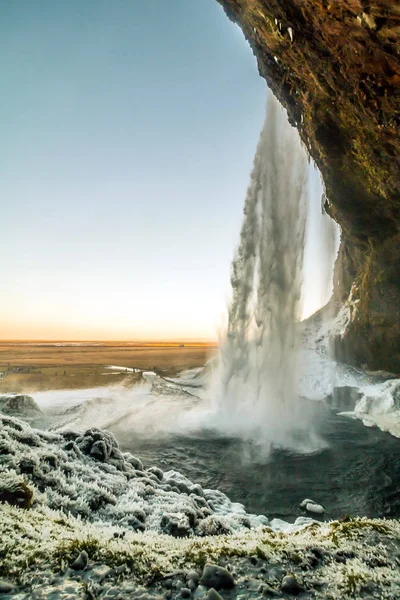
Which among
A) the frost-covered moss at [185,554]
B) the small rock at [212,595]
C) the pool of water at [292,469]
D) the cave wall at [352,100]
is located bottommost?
the pool of water at [292,469]

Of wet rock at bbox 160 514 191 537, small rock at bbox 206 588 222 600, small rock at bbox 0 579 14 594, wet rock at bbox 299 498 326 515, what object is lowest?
wet rock at bbox 299 498 326 515

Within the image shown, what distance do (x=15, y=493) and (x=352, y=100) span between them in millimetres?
13774

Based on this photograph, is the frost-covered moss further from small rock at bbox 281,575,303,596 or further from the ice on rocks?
the ice on rocks

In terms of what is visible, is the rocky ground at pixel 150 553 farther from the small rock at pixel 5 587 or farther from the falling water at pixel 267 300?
the falling water at pixel 267 300

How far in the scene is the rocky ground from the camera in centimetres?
312

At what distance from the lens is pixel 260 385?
22.7 m

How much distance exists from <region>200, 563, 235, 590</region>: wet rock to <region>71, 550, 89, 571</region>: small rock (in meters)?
1.29

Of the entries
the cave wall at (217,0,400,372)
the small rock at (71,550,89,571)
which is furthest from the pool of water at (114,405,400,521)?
the cave wall at (217,0,400,372)

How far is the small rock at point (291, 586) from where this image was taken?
3227 mm

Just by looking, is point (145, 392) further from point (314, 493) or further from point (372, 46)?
point (372, 46)

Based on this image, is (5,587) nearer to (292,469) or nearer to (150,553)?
(150,553)

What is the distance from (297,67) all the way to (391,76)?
6.09 m

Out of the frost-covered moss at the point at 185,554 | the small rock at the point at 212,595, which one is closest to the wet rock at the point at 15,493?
the frost-covered moss at the point at 185,554

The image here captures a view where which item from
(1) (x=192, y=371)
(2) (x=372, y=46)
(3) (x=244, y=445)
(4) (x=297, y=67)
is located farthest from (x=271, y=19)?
(1) (x=192, y=371)
